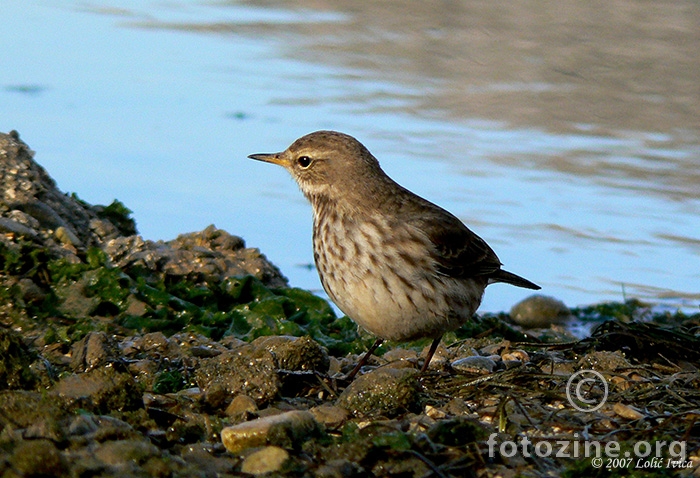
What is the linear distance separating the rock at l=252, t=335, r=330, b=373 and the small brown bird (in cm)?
32

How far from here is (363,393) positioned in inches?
217

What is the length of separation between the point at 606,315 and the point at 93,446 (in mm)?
6558

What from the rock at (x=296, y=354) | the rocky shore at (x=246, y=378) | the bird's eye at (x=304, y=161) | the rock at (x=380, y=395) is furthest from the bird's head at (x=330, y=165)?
the rock at (x=380, y=395)

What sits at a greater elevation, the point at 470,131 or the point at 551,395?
the point at 470,131

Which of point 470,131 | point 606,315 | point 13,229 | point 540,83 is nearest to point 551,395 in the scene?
point 13,229

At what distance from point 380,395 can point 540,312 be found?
4853 mm

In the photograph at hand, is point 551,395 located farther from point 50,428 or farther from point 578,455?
point 50,428

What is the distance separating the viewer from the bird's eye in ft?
24.5

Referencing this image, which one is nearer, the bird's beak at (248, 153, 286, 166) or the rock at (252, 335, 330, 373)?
the rock at (252, 335, 330, 373)

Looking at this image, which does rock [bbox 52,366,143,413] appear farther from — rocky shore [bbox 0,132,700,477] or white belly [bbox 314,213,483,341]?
white belly [bbox 314,213,483,341]

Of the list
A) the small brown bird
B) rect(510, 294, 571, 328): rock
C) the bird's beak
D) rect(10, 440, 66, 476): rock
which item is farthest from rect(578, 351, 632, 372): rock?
rect(510, 294, 571, 328): rock

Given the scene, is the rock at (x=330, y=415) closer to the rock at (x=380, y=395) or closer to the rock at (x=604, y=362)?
the rock at (x=380, y=395)

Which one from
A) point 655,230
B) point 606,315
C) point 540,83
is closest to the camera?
point 606,315

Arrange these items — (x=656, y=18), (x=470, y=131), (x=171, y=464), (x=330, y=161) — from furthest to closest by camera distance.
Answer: (x=656, y=18) < (x=470, y=131) < (x=330, y=161) < (x=171, y=464)
